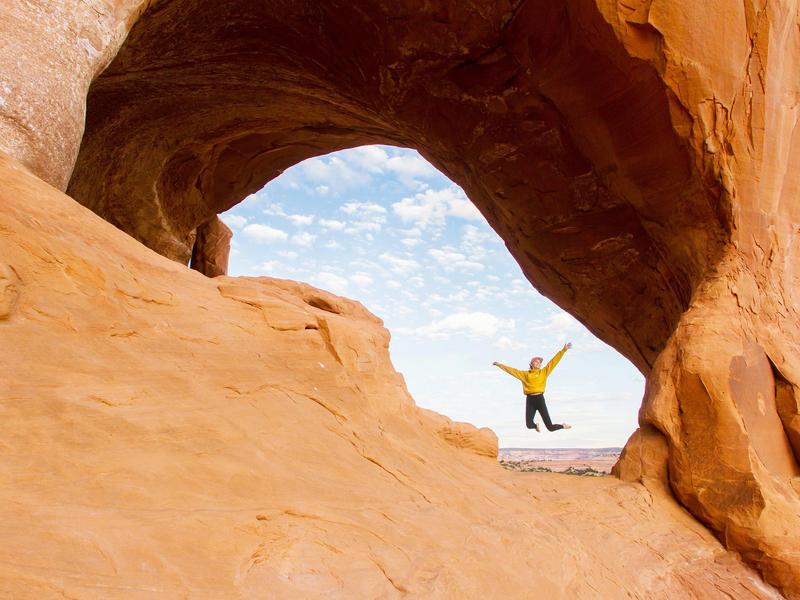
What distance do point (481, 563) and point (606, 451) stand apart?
40.8 meters

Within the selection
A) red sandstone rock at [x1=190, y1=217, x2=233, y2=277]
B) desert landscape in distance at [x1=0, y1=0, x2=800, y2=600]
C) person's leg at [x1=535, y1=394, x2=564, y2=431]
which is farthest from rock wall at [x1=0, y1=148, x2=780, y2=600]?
red sandstone rock at [x1=190, y1=217, x2=233, y2=277]

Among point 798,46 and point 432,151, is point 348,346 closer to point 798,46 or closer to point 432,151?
point 432,151

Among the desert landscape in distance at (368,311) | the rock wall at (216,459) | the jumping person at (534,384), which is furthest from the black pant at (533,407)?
the rock wall at (216,459)

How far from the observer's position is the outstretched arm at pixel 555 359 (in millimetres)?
8867

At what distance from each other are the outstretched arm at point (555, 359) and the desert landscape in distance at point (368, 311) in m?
0.60

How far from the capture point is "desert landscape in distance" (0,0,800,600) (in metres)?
2.27

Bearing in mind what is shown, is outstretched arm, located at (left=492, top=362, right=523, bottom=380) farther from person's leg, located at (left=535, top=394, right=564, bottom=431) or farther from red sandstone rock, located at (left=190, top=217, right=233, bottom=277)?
red sandstone rock, located at (left=190, top=217, right=233, bottom=277)

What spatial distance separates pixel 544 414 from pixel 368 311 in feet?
16.4

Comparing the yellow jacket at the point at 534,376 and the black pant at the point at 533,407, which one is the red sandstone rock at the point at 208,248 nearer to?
the yellow jacket at the point at 534,376

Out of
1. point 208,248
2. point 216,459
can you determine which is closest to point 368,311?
point 216,459

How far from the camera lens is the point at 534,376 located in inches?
364

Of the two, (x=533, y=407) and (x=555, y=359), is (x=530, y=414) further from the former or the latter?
(x=555, y=359)

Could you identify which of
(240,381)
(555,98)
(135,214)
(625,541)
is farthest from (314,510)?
(135,214)

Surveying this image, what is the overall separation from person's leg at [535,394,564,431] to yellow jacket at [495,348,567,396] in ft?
0.35
